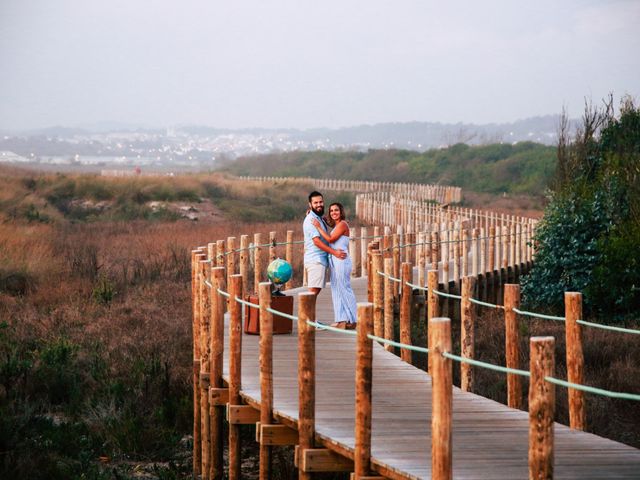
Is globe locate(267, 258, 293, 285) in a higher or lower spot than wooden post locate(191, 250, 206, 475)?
higher

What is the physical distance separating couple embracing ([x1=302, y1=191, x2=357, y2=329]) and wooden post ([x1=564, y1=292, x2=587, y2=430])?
4.33m

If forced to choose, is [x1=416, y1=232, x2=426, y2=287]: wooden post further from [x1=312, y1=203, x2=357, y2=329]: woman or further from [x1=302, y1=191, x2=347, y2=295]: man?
[x1=312, y1=203, x2=357, y2=329]: woman

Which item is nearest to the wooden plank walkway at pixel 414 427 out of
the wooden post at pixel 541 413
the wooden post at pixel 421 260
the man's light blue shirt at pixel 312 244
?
the wooden post at pixel 541 413

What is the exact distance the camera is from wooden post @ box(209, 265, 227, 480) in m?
10.7

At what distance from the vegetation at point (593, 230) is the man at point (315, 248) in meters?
7.39

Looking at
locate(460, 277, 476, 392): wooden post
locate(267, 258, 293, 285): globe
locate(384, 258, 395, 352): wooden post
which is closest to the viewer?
locate(460, 277, 476, 392): wooden post

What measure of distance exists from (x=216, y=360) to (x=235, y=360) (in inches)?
37.5

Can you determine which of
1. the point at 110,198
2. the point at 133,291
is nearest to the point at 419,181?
the point at 110,198

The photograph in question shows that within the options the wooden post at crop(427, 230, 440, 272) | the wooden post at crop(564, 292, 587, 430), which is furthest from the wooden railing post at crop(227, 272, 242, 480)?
the wooden post at crop(427, 230, 440, 272)

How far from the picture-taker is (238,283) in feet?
33.8

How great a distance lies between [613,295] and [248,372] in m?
10.3

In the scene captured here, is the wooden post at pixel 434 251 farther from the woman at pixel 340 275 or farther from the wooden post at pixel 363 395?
the wooden post at pixel 363 395

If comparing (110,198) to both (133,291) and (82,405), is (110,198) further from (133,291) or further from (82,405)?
(82,405)

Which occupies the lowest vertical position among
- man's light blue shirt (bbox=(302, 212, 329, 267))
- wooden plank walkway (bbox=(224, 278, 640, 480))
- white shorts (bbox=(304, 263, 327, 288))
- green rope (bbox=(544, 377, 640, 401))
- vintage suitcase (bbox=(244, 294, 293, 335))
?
wooden plank walkway (bbox=(224, 278, 640, 480))
